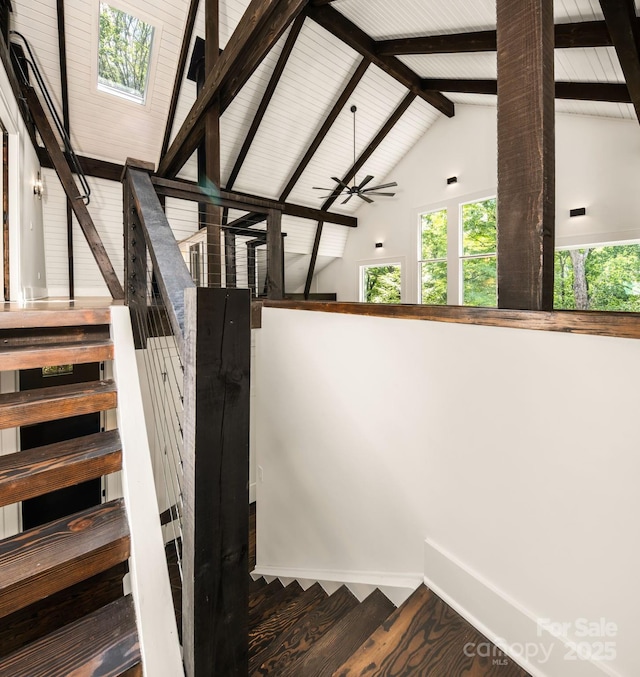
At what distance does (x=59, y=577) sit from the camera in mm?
952

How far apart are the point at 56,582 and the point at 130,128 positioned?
19.2 ft

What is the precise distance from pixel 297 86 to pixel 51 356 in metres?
5.65

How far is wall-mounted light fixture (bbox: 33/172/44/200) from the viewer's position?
13.7ft

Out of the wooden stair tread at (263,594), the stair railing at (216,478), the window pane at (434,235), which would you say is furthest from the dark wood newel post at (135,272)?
the window pane at (434,235)

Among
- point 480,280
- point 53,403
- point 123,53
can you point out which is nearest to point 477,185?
point 480,280

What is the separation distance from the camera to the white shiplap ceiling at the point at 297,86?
12.7 feet

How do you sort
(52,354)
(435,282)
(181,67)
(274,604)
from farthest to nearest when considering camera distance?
(435,282) < (181,67) < (274,604) < (52,354)

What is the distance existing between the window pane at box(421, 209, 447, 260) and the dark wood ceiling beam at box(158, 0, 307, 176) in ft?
15.0

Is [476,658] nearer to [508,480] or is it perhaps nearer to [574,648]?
[574,648]

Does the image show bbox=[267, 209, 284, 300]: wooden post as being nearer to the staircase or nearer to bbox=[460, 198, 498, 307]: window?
the staircase

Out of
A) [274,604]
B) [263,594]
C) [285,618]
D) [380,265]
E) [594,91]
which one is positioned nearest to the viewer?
[285,618]

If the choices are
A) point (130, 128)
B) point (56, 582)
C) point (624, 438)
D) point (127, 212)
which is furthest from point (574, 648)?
point (130, 128)

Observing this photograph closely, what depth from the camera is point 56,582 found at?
0.95m

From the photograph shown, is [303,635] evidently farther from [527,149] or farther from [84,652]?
[527,149]
